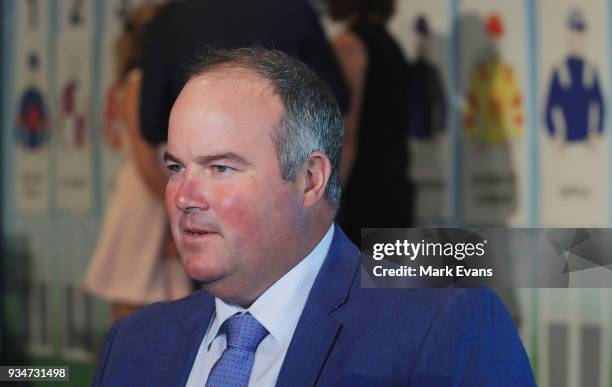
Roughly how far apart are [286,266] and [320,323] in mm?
95

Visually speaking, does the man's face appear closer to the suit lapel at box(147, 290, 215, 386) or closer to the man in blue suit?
the man in blue suit

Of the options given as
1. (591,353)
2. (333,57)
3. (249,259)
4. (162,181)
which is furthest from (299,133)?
(591,353)

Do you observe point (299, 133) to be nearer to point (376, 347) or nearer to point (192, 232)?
point (192, 232)

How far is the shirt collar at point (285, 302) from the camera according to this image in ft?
4.78

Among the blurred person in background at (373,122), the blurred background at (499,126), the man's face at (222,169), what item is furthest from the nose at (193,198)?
the blurred person in background at (373,122)

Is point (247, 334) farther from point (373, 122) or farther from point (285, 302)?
point (373, 122)

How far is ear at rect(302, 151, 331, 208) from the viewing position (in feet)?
4.75

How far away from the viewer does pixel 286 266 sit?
1.47 metres

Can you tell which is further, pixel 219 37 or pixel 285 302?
pixel 219 37

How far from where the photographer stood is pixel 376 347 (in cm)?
138

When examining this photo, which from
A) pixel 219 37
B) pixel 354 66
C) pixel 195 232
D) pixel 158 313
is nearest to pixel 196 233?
pixel 195 232

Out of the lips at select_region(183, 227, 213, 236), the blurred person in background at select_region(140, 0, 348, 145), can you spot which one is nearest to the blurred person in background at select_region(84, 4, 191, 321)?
the blurred person in background at select_region(140, 0, 348, 145)

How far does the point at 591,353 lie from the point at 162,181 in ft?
4.46

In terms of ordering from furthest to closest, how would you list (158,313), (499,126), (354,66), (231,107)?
1. (499,126)
2. (354,66)
3. (158,313)
4. (231,107)
